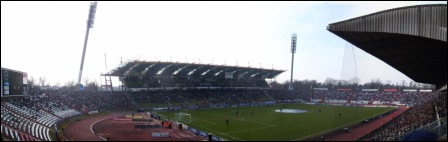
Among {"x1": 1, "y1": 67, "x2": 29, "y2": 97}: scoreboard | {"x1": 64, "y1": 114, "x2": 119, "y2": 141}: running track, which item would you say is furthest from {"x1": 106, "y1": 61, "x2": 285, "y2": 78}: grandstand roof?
Result: {"x1": 1, "y1": 67, "x2": 29, "y2": 97}: scoreboard

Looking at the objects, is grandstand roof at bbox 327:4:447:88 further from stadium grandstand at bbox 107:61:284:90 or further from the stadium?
stadium grandstand at bbox 107:61:284:90

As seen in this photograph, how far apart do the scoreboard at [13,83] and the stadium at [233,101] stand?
0.38 feet

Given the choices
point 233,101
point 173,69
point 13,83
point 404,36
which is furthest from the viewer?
point 233,101

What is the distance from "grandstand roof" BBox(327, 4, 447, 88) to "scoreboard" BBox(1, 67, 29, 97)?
109ft

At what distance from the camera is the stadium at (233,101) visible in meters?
19.1

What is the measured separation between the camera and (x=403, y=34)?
16.7 meters

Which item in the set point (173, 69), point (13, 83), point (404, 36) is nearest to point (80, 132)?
point (13, 83)

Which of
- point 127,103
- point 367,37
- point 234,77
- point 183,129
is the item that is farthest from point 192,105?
point 367,37

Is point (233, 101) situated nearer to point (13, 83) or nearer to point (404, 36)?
point (13, 83)

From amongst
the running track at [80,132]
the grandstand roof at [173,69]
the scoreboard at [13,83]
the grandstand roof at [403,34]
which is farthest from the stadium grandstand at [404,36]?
the grandstand roof at [173,69]

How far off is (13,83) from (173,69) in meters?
37.6

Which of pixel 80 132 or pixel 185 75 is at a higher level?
pixel 185 75

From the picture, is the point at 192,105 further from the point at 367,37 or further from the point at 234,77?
the point at 367,37

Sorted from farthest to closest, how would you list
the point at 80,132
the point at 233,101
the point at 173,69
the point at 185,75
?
the point at 185,75 → the point at 233,101 → the point at 173,69 → the point at 80,132
